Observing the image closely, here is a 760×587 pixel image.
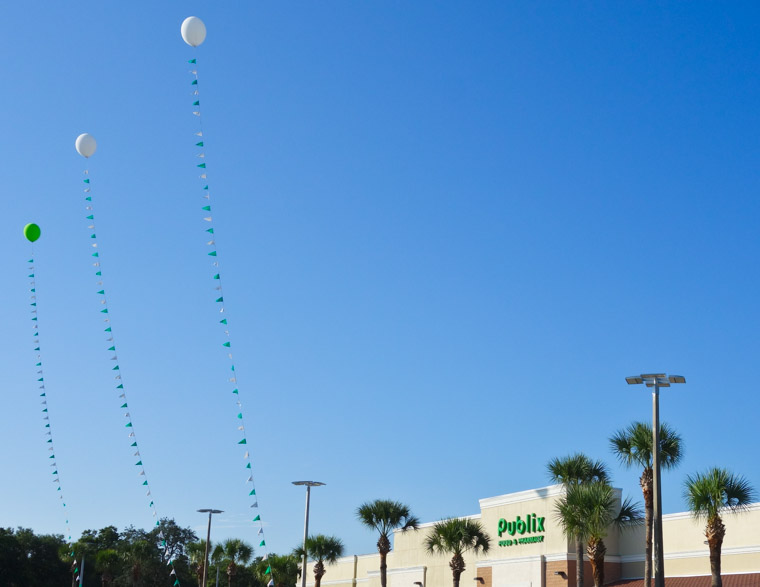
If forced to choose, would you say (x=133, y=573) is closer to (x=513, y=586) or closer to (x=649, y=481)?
(x=513, y=586)

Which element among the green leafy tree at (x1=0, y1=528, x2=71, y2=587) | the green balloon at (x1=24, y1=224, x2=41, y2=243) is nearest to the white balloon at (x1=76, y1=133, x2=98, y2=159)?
the green balloon at (x1=24, y1=224, x2=41, y2=243)

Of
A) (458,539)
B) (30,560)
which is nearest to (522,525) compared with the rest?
(458,539)

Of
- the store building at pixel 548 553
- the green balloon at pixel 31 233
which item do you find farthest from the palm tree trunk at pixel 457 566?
the green balloon at pixel 31 233

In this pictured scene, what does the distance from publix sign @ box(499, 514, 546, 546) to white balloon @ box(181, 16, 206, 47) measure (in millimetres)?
30108

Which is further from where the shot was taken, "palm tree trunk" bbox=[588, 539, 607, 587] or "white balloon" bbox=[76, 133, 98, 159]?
"palm tree trunk" bbox=[588, 539, 607, 587]

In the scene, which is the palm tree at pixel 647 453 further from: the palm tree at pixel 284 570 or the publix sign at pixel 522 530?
the palm tree at pixel 284 570

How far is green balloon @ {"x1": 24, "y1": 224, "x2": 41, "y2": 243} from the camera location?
27.3 meters

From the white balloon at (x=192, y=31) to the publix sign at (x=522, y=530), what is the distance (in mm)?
30108

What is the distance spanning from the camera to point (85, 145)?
85.1 ft

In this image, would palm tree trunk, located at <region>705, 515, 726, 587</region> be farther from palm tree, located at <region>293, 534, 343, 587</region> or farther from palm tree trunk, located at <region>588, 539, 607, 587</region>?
palm tree, located at <region>293, 534, 343, 587</region>

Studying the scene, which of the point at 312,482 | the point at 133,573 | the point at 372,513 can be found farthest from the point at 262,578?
the point at 312,482

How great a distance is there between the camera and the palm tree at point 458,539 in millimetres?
43281

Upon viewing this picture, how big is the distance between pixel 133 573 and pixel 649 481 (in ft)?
180

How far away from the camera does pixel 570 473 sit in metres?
38.6
